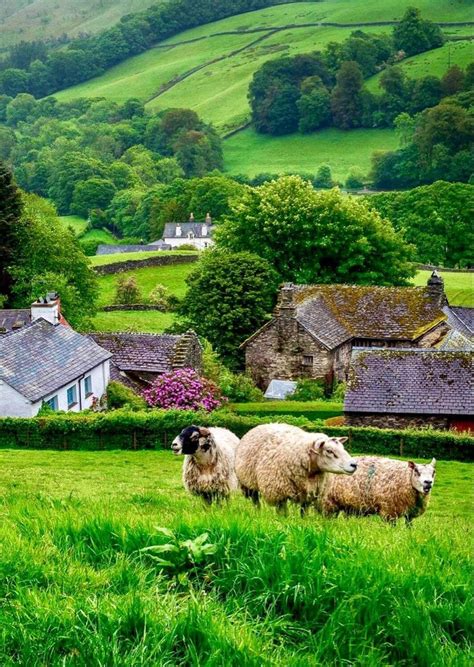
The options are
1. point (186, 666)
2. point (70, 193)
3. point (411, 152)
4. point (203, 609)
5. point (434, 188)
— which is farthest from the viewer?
point (70, 193)

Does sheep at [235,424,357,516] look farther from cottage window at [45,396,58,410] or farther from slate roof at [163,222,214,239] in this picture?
slate roof at [163,222,214,239]

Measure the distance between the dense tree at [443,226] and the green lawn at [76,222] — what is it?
6883 cm

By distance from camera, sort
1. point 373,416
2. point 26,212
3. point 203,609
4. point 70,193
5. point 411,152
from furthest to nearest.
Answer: point 70,193, point 411,152, point 26,212, point 373,416, point 203,609

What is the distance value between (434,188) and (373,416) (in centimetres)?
8255

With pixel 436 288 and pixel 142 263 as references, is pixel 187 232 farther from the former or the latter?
pixel 436 288

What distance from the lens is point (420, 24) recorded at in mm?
191250

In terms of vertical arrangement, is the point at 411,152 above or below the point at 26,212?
below

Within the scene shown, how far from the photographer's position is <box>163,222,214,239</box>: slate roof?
151850mm

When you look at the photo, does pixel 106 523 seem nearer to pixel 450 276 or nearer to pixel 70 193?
pixel 450 276

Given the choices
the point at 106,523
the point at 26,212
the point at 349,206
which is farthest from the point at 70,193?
the point at 106,523

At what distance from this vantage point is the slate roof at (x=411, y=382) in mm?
42594

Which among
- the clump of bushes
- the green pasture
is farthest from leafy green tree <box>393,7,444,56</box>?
the clump of bushes

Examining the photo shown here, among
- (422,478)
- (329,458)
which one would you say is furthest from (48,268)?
(329,458)

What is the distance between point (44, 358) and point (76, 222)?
13358cm
